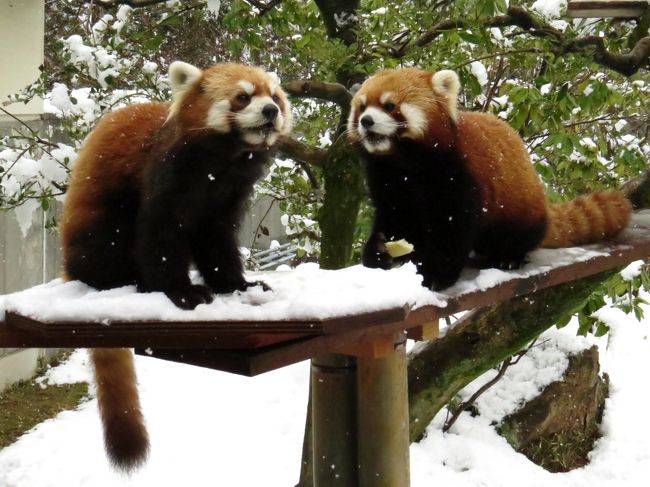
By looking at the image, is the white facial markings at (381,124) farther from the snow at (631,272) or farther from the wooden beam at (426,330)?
the snow at (631,272)

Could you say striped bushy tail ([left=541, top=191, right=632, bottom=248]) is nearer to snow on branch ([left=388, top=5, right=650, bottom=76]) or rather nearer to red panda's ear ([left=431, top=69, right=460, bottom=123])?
snow on branch ([left=388, top=5, right=650, bottom=76])

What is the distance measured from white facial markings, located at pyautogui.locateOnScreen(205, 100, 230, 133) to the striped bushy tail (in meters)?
1.55

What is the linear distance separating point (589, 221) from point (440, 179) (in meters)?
0.87

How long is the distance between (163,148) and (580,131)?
3.52 metres

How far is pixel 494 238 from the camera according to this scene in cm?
304

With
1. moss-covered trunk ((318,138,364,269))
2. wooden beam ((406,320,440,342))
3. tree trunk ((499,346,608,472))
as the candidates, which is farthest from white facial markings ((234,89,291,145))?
tree trunk ((499,346,608,472))

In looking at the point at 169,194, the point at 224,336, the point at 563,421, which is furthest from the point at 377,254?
the point at 563,421

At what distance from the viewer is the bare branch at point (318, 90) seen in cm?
336

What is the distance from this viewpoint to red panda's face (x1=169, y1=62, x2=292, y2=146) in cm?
233

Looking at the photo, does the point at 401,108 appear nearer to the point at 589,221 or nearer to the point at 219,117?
the point at 219,117

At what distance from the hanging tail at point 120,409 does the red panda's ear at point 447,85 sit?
1487 millimetres

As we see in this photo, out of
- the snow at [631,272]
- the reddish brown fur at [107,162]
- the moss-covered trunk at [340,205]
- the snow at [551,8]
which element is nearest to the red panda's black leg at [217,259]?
the reddish brown fur at [107,162]

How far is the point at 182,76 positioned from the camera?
95.7 inches

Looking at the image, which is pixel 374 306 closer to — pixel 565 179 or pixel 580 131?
pixel 565 179
